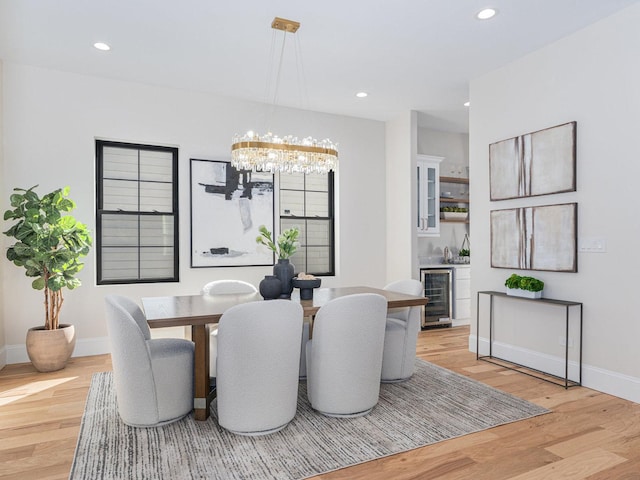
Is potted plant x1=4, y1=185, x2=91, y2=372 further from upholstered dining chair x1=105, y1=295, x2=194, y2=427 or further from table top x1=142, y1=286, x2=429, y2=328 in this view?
upholstered dining chair x1=105, y1=295, x2=194, y2=427

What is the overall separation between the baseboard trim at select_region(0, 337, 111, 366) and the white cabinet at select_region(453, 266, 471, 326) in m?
4.44

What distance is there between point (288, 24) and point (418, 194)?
3.32m

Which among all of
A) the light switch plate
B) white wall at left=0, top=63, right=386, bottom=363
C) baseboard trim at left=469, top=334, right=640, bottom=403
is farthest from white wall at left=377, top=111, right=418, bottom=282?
the light switch plate

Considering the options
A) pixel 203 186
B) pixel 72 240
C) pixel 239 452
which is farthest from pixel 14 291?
pixel 239 452

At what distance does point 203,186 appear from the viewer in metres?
4.96

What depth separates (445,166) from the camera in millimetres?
6723

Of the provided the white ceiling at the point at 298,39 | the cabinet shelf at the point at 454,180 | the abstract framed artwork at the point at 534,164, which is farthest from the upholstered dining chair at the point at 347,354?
the cabinet shelf at the point at 454,180

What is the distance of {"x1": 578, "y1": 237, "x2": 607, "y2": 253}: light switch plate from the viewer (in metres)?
3.40

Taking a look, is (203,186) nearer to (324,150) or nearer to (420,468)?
(324,150)

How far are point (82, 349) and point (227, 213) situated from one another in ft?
6.86

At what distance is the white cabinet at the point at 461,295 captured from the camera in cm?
605

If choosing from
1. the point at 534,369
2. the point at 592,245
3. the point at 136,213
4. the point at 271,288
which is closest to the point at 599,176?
the point at 592,245

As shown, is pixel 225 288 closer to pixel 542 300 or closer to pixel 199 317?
pixel 199 317

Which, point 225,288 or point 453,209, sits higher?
point 453,209
